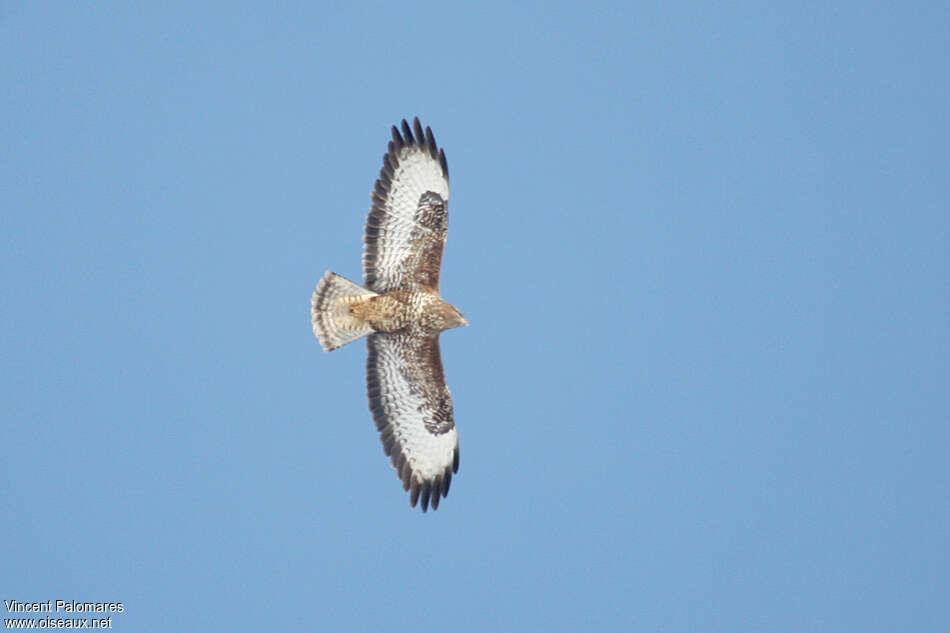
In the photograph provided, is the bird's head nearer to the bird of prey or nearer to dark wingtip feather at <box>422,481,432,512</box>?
the bird of prey

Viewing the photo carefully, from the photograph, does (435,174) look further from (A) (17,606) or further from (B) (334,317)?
(A) (17,606)

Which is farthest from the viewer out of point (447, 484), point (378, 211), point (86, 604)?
point (86, 604)

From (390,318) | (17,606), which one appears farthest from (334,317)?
(17,606)

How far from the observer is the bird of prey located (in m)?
11.2

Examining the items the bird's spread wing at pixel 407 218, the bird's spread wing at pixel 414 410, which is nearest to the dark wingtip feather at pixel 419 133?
the bird's spread wing at pixel 407 218

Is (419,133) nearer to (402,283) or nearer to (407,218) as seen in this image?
(407,218)

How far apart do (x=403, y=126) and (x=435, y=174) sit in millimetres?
552

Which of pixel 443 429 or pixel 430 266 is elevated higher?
pixel 430 266

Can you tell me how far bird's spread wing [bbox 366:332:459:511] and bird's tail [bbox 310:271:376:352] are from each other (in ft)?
0.99

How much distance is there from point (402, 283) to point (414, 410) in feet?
4.22

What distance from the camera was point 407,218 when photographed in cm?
1114

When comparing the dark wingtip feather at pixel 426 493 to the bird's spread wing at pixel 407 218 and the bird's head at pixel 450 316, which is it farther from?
the bird's spread wing at pixel 407 218

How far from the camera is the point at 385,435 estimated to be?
1173 cm

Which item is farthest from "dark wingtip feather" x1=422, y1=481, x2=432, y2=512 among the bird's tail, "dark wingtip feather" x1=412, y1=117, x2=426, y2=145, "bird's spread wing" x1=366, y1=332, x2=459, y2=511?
"dark wingtip feather" x1=412, y1=117, x2=426, y2=145
